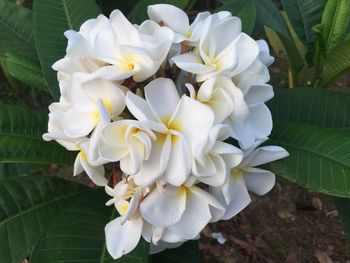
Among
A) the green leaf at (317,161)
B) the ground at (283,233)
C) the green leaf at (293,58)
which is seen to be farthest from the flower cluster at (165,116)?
the ground at (283,233)

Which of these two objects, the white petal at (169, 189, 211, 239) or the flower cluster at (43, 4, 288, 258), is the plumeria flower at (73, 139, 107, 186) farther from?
the white petal at (169, 189, 211, 239)

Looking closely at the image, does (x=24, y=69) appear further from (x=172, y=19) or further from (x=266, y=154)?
(x=266, y=154)

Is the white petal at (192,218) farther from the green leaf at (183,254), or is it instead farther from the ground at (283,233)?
the ground at (283,233)

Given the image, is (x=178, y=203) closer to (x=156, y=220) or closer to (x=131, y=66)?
(x=156, y=220)

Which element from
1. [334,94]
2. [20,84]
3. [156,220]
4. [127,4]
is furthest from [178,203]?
[20,84]

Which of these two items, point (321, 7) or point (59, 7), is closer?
point (59, 7)

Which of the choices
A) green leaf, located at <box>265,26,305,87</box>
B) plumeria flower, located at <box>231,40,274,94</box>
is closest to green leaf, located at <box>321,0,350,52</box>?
green leaf, located at <box>265,26,305,87</box>
